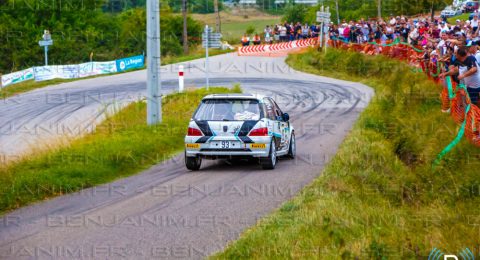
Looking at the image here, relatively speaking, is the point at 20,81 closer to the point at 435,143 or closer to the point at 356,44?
the point at 356,44

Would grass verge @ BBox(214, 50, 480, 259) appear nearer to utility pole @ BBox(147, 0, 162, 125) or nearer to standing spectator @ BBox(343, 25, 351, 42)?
Result: utility pole @ BBox(147, 0, 162, 125)

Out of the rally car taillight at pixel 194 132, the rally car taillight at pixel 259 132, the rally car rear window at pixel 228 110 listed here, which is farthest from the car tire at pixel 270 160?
the rally car taillight at pixel 194 132

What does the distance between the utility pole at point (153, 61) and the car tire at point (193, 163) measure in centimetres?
463

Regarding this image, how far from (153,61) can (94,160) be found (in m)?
4.81

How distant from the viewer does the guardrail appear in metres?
46.7

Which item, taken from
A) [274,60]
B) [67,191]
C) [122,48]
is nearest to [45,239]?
[67,191]

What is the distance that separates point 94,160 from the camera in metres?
15.1

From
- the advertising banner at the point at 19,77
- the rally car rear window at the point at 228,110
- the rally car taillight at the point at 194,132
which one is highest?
the rally car rear window at the point at 228,110

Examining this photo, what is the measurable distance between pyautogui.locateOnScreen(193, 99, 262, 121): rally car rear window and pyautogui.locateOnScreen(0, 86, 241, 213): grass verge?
6.45ft

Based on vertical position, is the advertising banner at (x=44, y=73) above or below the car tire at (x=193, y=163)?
below

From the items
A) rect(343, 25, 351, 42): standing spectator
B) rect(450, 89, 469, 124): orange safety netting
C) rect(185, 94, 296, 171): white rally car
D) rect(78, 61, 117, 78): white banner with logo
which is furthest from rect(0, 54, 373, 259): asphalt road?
rect(78, 61, 117, 78): white banner with logo

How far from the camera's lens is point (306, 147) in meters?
18.7

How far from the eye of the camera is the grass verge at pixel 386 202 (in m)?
7.72

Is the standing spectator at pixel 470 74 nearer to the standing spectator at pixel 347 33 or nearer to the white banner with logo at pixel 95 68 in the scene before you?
the standing spectator at pixel 347 33
